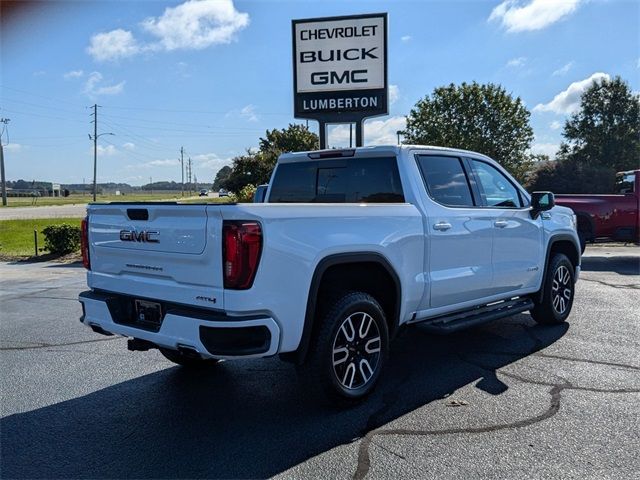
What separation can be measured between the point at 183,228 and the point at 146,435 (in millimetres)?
1395

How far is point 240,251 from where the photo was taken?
330 cm

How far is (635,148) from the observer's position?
124ft

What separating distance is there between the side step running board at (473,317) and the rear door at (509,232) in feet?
0.52

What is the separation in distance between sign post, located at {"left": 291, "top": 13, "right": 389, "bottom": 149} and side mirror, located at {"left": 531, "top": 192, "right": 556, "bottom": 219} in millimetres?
9325

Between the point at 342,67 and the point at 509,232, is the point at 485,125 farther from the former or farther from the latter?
the point at 509,232

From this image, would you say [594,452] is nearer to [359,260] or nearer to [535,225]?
[359,260]

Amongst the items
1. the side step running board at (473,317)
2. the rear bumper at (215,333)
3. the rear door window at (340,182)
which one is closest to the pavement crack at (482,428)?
the side step running board at (473,317)

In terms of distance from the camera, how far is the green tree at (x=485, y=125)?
32688mm

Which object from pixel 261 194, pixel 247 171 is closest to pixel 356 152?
pixel 261 194

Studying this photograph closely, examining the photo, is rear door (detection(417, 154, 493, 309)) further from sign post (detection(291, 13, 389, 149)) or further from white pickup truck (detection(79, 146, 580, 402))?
sign post (detection(291, 13, 389, 149))

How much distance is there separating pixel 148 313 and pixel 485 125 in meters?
32.0

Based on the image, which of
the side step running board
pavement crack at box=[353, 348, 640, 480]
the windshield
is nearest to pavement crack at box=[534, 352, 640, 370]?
the side step running board

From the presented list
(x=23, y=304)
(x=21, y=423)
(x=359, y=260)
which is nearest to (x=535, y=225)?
(x=359, y=260)

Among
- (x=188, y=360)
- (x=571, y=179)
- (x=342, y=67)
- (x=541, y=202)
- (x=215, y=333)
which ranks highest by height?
(x=342, y=67)
